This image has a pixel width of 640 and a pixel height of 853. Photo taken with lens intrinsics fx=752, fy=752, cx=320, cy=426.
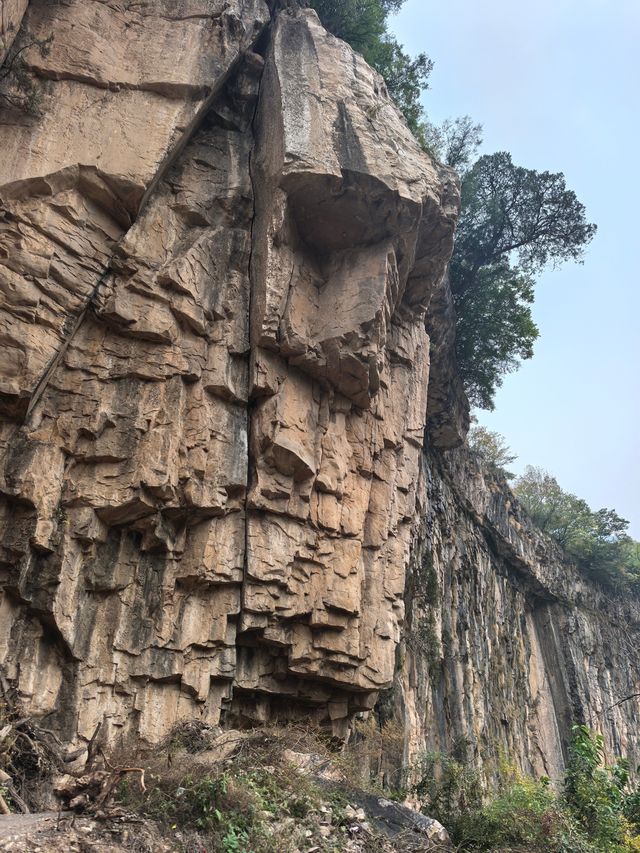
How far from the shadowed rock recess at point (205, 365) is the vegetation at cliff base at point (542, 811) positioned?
243 centimetres

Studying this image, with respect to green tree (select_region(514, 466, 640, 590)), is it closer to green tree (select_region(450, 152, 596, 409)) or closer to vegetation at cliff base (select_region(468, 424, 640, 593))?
vegetation at cliff base (select_region(468, 424, 640, 593))

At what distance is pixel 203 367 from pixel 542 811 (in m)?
8.56

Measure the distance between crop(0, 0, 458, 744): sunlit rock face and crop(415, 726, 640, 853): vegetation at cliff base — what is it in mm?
2595

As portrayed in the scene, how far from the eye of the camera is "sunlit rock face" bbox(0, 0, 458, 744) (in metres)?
9.35

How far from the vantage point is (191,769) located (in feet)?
25.3

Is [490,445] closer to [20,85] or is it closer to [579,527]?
[579,527]

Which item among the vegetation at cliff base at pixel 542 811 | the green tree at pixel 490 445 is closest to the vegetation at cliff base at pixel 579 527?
the green tree at pixel 490 445

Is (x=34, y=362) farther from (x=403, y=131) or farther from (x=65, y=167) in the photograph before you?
(x=403, y=131)

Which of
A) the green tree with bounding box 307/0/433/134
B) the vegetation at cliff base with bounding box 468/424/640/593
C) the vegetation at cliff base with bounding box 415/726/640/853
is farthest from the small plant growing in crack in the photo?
the vegetation at cliff base with bounding box 468/424/640/593

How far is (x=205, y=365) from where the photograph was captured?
1110 cm

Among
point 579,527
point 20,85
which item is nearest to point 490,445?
point 579,527

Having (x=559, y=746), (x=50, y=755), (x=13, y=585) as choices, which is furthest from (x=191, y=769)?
(x=559, y=746)

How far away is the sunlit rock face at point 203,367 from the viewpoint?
30.7ft

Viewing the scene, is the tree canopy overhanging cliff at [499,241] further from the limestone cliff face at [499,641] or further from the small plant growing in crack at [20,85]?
the small plant growing in crack at [20,85]
